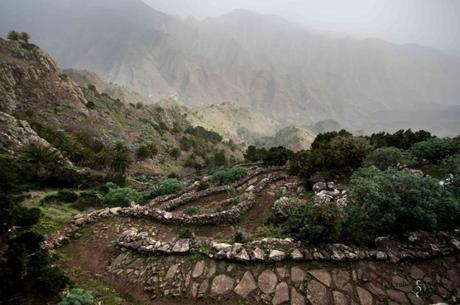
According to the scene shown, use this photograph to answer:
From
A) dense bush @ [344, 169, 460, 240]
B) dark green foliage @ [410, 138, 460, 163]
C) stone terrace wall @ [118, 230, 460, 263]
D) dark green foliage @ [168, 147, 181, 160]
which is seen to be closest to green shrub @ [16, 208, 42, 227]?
stone terrace wall @ [118, 230, 460, 263]

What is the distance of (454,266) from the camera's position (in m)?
8.66

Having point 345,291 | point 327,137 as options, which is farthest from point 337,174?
point 327,137

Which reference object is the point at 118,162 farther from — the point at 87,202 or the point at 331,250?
the point at 331,250

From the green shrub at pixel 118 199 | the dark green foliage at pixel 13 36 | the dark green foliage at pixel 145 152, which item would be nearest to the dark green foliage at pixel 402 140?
the green shrub at pixel 118 199

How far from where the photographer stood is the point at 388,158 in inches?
730

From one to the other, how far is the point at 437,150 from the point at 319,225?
14901 mm

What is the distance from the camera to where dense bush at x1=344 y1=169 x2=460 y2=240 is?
927 centimetres

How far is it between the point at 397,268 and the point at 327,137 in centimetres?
2714

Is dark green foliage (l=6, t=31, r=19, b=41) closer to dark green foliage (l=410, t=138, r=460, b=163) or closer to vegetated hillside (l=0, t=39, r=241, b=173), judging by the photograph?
vegetated hillside (l=0, t=39, r=241, b=173)

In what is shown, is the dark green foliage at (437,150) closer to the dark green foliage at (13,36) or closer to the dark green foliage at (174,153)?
the dark green foliage at (174,153)

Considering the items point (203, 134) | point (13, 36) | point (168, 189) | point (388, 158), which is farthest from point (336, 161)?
point (203, 134)

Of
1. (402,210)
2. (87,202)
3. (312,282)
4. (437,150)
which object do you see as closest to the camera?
(312,282)

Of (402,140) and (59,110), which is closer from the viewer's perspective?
(402,140)

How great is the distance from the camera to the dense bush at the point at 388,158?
60.7ft
